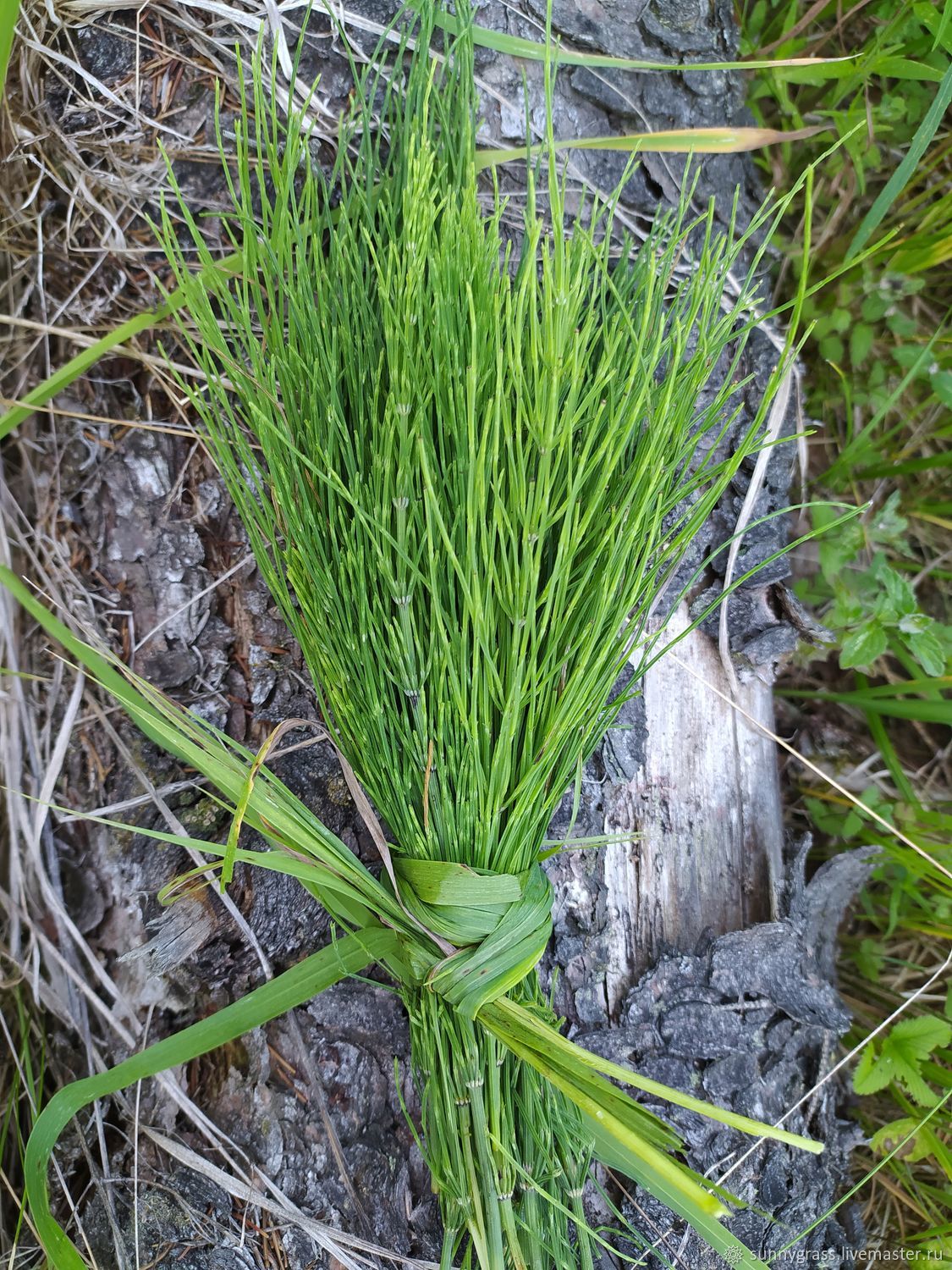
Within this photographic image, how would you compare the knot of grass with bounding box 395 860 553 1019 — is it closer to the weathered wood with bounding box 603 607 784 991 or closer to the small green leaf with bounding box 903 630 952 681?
the weathered wood with bounding box 603 607 784 991

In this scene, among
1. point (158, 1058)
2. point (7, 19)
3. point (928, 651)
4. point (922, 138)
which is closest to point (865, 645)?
point (928, 651)

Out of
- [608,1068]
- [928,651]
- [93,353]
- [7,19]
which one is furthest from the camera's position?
[928,651]

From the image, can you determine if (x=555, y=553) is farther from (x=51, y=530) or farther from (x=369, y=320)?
(x=51, y=530)

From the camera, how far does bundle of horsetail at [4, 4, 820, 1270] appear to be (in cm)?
65

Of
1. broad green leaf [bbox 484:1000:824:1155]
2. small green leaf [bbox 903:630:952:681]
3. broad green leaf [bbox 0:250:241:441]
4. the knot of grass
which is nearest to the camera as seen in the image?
broad green leaf [bbox 484:1000:824:1155]

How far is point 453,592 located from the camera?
Result: 69 cm

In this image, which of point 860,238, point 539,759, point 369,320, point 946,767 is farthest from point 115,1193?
point 860,238

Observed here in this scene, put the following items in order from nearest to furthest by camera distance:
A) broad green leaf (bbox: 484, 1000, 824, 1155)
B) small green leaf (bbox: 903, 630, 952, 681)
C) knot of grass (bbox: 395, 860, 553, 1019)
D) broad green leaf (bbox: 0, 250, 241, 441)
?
broad green leaf (bbox: 484, 1000, 824, 1155)
knot of grass (bbox: 395, 860, 553, 1019)
broad green leaf (bbox: 0, 250, 241, 441)
small green leaf (bbox: 903, 630, 952, 681)

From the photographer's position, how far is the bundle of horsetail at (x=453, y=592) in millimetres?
648

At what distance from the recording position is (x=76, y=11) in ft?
2.89

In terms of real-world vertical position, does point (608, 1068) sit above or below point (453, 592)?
below

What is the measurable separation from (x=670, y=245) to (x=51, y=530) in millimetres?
769

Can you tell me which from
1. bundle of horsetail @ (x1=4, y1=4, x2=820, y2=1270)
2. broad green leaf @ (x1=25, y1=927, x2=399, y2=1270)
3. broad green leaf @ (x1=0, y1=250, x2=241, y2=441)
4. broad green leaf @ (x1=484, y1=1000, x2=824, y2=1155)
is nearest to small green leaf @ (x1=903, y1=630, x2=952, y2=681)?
bundle of horsetail @ (x1=4, y1=4, x2=820, y2=1270)

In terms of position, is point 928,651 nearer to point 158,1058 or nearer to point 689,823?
point 689,823
